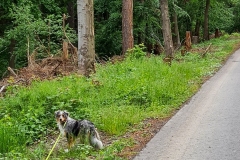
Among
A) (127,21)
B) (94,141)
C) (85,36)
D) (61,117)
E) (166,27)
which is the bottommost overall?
(94,141)

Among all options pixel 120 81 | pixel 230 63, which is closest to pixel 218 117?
pixel 120 81

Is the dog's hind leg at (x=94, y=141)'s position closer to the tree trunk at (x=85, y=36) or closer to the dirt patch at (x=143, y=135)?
the dirt patch at (x=143, y=135)

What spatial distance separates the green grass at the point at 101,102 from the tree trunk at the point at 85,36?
549mm

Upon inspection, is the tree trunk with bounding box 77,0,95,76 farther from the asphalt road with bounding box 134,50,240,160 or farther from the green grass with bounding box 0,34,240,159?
the asphalt road with bounding box 134,50,240,160

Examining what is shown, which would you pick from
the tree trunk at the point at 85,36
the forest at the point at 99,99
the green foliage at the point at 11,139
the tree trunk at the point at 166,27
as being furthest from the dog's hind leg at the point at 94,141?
the tree trunk at the point at 166,27

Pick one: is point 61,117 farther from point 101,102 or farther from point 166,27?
point 166,27

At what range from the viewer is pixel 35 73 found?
44.8 ft

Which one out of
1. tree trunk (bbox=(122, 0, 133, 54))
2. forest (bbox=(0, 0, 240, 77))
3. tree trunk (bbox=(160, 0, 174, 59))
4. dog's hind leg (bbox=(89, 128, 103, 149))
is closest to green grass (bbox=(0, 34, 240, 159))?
dog's hind leg (bbox=(89, 128, 103, 149))

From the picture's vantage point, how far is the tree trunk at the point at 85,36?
11562mm

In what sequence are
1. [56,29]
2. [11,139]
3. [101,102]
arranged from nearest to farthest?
[11,139] → [101,102] → [56,29]

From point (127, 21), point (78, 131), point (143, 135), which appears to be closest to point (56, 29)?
point (127, 21)

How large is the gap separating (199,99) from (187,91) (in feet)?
2.18

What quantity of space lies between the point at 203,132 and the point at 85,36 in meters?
5.77

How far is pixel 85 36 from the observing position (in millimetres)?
11766
